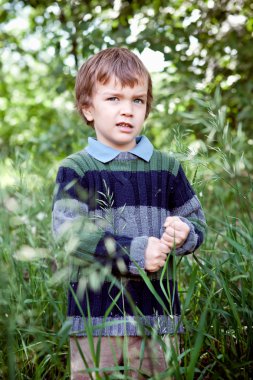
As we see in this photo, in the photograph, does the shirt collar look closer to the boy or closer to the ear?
the boy

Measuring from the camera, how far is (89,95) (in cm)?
186

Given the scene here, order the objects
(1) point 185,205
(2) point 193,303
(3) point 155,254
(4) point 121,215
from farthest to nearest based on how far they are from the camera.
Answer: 1. (2) point 193,303
2. (1) point 185,205
3. (4) point 121,215
4. (3) point 155,254

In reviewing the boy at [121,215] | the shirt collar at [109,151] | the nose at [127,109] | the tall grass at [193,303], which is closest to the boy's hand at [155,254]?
the boy at [121,215]

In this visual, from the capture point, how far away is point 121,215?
1.69 metres

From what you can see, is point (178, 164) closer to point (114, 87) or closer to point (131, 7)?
point (114, 87)

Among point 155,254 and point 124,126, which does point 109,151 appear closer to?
point 124,126

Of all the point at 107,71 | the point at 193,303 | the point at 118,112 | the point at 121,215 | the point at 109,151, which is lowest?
the point at 193,303

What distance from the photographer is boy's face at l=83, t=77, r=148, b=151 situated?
1.75 metres

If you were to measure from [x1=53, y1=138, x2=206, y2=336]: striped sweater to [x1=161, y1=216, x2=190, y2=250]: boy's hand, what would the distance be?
0.05 meters

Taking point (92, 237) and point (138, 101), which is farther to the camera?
point (138, 101)

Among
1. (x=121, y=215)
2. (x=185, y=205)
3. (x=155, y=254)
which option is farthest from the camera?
(x=185, y=205)

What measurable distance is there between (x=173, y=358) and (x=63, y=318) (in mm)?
764

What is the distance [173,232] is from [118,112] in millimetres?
426

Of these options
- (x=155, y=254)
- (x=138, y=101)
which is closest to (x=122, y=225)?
(x=155, y=254)
